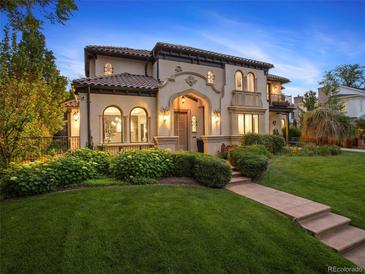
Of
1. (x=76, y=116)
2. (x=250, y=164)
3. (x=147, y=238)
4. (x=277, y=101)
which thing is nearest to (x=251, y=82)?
(x=277, y=101)

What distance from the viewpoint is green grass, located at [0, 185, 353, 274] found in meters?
3.08

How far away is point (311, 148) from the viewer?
45.6 ft

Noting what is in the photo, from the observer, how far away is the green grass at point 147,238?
3.08 m

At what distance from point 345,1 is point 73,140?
52.1 ft

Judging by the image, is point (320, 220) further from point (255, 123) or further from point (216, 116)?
point (255, 123)

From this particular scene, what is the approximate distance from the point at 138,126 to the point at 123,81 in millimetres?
2629

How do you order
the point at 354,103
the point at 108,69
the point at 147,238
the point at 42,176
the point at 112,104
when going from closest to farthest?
the point at 147,238 → the point at 42,176 → the point at 112,104 → the point at 108,69 → the point at 354,103

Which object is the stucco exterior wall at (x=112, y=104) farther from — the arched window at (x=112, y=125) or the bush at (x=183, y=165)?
the bush at (x=183, y=165)

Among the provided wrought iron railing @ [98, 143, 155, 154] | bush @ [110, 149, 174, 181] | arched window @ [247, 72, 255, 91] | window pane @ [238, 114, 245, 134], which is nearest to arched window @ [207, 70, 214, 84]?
window pane @ [238, 114, 245, 134]

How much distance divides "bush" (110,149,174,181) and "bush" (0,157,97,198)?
848mm

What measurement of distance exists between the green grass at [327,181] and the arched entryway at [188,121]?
5390 millimetres

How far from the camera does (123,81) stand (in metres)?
10.9

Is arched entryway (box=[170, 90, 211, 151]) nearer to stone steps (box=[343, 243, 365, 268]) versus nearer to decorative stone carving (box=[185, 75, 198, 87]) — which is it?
decorative stone carving (box=[185, 75, 198, 87])

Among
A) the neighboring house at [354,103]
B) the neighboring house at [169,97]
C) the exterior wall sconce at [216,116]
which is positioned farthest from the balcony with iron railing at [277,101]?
the neighboring house at [354,103]
